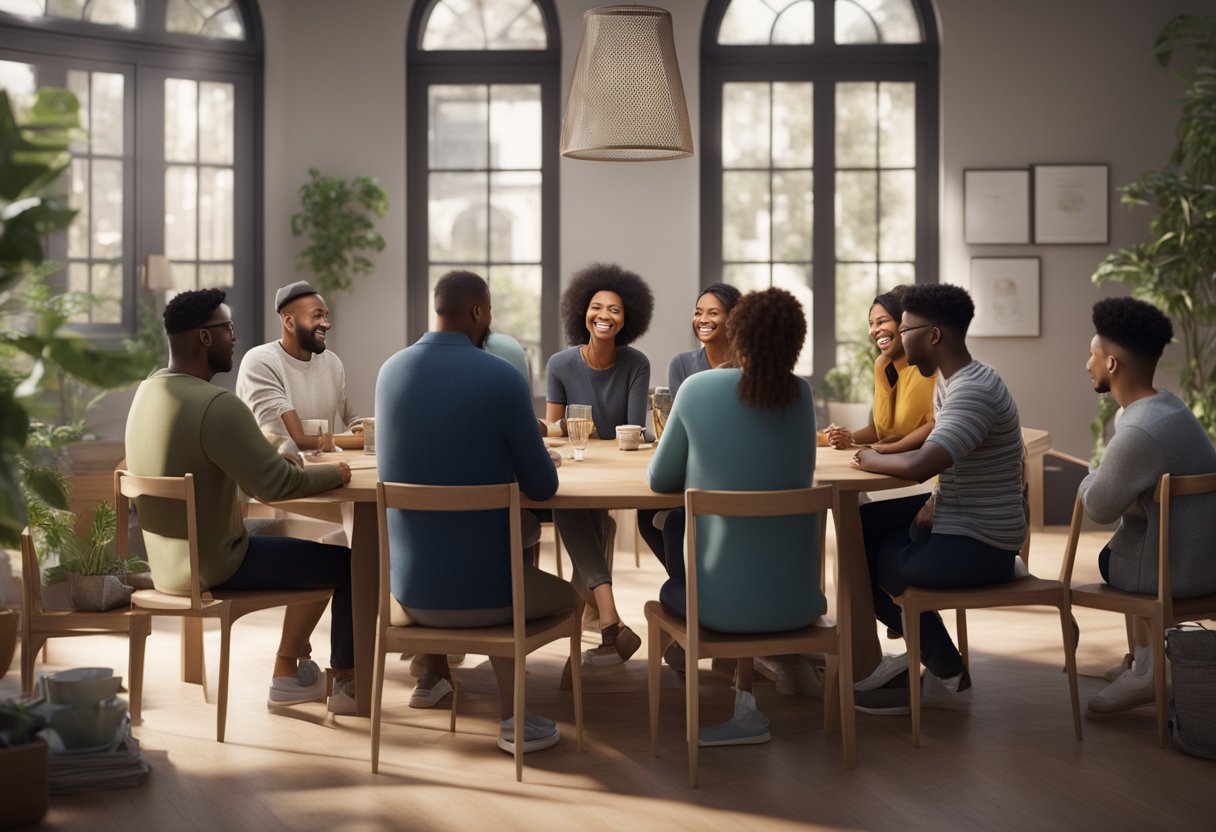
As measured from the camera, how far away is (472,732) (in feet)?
12.1

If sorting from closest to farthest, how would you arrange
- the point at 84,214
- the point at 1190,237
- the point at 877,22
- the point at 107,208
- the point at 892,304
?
the point at 892,304
the point at 1190,237
the point at 84,214
the point at 107,208
the point at 877,22

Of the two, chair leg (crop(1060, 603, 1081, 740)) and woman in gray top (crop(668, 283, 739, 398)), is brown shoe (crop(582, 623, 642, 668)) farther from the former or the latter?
chair leg (crop(1060, 603, 1081, 740))

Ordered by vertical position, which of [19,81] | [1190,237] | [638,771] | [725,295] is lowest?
[638,771]

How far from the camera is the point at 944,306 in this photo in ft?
11.9

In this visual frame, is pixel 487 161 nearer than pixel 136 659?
No

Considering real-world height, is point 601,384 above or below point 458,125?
below

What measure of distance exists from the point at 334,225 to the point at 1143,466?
538cm

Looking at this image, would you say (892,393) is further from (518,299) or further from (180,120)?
(180,120)

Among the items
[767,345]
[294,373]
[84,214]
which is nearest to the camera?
[767,345]

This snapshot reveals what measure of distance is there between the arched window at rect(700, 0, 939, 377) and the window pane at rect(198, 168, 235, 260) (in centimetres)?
298

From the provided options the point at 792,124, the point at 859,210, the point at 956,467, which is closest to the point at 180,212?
the point at 792,124

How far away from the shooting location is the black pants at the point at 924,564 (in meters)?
3.48

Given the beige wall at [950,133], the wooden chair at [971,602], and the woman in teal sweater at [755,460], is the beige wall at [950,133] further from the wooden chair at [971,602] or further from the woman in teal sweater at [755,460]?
the woman in teal sweater at [755,460]

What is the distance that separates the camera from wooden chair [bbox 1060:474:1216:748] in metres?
3.38
